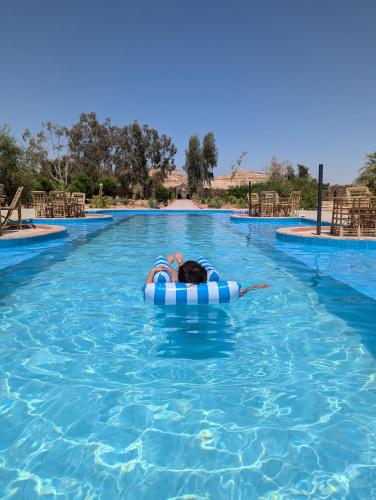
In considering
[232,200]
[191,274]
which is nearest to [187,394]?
[191,274]

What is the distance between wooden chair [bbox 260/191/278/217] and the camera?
707 inches

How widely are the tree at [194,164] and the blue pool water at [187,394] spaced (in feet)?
129

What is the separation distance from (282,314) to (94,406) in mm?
2943

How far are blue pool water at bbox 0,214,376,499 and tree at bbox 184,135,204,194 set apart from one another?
39.3 m

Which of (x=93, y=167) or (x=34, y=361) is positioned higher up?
(x=93, y=167)

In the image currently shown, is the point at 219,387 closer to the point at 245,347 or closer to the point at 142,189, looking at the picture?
the point at 245,347

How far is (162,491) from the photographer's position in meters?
2.17

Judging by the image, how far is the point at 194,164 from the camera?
44781mm

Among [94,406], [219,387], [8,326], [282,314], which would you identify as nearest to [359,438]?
[219,387]

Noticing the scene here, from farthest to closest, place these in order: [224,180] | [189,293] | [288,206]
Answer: [224,180] < [288,206] < [189,293]

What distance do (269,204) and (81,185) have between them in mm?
20103

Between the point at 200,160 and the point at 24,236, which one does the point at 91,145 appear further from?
the point at 24,236

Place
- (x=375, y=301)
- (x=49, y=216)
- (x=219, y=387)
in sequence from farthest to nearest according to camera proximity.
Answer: (x=49, y=216) → (x=375, y=301) → (x=219, y=387)

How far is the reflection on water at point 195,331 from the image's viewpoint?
3.98 meters
